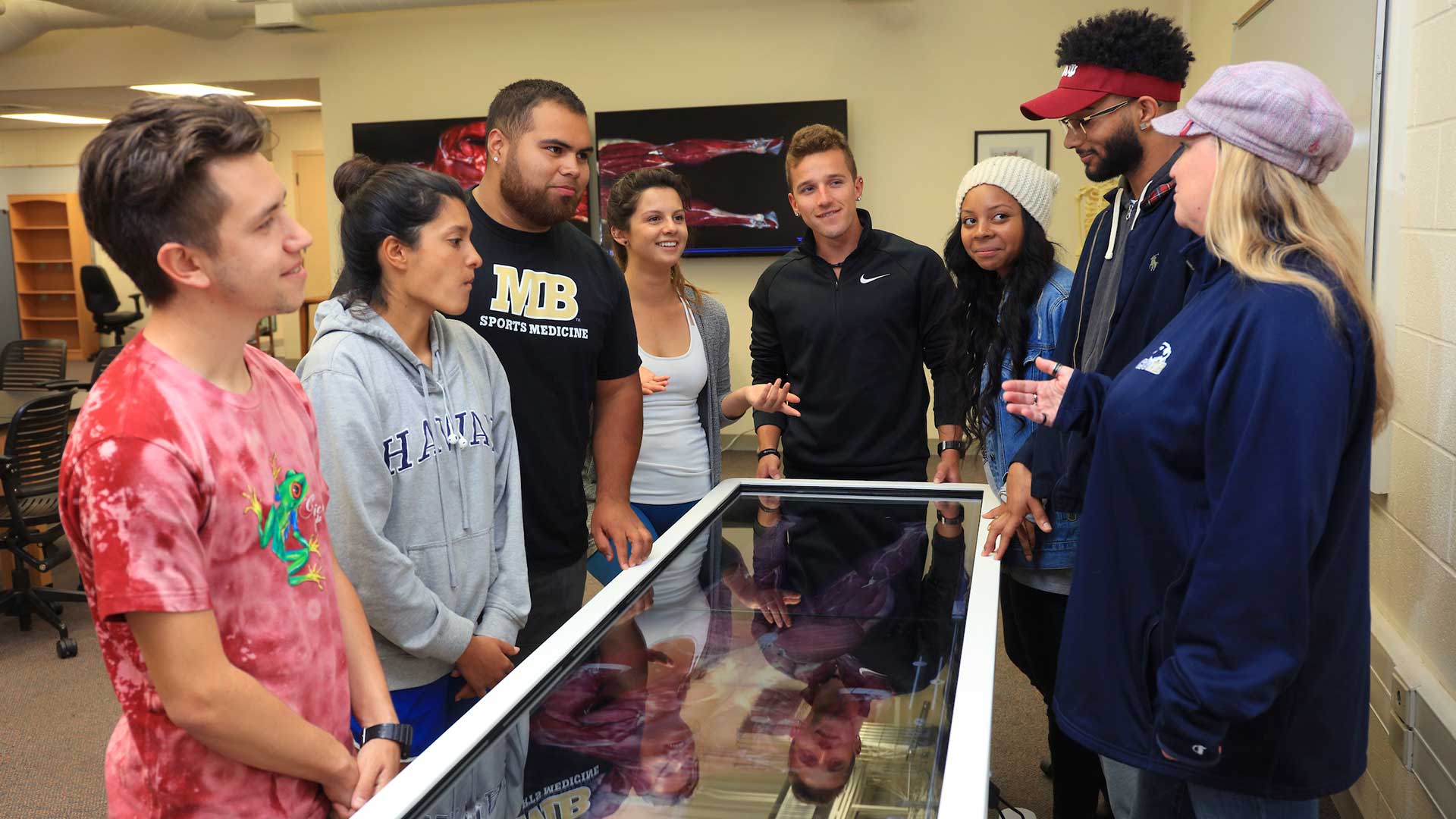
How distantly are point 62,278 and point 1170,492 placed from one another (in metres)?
15.4

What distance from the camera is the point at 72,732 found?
328 centimetres

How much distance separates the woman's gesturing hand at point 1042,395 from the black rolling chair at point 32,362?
605 centimetres

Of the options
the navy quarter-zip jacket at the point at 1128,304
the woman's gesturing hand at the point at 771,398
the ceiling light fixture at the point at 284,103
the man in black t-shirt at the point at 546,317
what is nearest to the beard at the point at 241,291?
the man in black t-shirt at the point at 546,317

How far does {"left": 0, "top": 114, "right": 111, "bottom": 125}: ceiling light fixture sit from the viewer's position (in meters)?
11.4

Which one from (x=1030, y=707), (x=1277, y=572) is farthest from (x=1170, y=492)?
(x=1030, y=707)

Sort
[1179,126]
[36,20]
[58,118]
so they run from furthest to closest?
[58,118]
[36,20]
[1179,126]

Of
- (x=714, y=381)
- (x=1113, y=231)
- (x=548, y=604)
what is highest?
(x=1113, y=231)

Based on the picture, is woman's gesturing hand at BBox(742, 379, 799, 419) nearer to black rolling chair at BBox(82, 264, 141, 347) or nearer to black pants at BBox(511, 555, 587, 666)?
black pants at BBox(511, 555, 587, 666)

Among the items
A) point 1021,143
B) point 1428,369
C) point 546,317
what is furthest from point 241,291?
point 1021,143

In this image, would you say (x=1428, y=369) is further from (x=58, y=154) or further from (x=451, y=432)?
(x=58, y=154)

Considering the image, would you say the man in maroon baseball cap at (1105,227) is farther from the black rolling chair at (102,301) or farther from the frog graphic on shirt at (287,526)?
the black rolling chair at (102,301)

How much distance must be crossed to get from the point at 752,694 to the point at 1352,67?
6.55ft

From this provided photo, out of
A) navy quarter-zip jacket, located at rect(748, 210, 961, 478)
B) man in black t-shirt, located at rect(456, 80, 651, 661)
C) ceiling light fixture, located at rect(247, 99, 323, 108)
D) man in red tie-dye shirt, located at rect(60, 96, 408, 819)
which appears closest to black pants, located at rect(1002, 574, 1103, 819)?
navy quarter-zip jacket, located at rect(748, 210, 961, 478)

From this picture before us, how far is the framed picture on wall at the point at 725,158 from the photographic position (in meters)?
6.71
